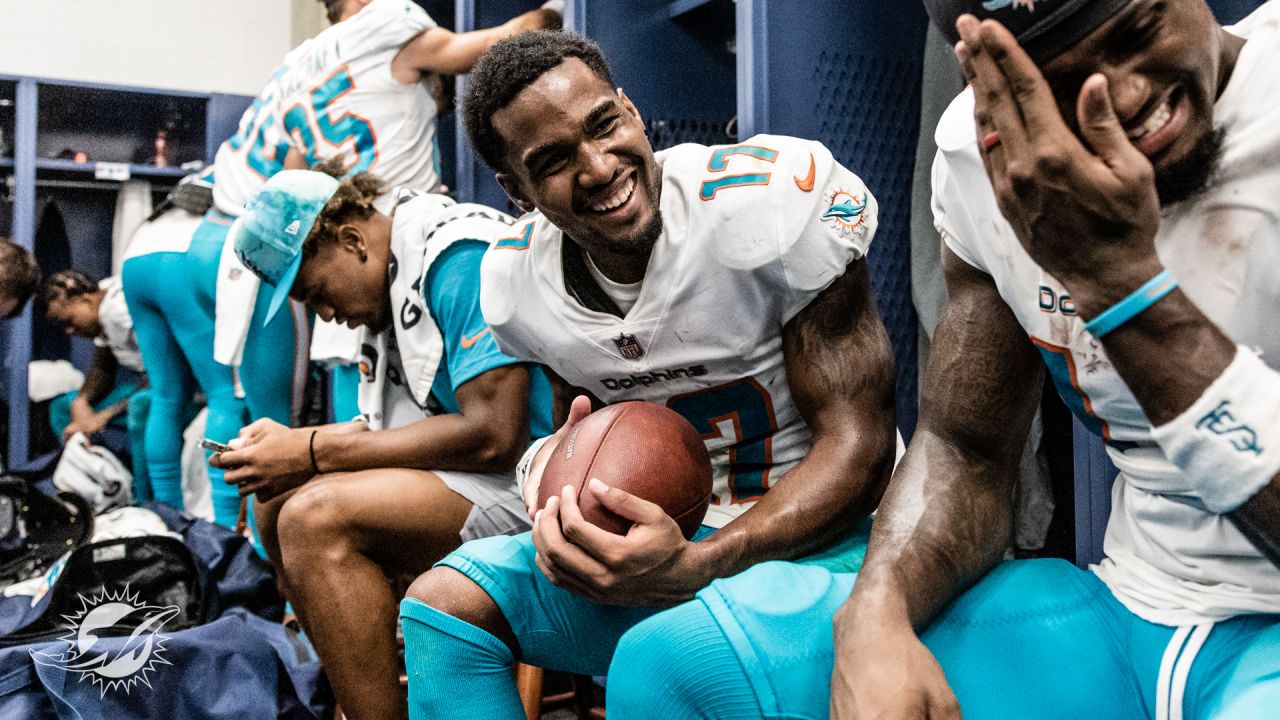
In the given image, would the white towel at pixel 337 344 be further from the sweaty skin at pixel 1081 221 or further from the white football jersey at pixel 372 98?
the sweaty skin at pixel 1081 221

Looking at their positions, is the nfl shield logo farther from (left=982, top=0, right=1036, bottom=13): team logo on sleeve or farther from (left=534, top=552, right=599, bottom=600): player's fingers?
(left=982, top=0, right=1036, bottom=13): team logo on sleeve

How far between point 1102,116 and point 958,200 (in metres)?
0.31

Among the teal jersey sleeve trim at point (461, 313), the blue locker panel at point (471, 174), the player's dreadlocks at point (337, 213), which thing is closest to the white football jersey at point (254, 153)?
the blue locker panel at point (471, 174)

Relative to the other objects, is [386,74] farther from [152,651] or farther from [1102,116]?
[1102,116]

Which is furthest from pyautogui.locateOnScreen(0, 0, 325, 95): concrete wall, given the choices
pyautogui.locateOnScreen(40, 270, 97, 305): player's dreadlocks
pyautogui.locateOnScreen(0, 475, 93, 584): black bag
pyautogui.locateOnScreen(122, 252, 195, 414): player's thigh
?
pyautogui.locateOnScreen(0, 475, 93, 584): black bag

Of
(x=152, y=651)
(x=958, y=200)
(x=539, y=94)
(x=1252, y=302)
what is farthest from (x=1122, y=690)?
(x=152, y=651)

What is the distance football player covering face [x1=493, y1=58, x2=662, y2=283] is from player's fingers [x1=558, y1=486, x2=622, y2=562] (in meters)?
0.38

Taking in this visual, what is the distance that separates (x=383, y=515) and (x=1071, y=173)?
1.23 metres

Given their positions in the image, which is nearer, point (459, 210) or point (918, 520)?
point (918, 520)

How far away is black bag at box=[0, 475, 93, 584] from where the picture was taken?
270cm

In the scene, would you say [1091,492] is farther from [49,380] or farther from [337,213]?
[49,380]

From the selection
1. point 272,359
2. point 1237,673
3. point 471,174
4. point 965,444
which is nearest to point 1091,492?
point 965,444

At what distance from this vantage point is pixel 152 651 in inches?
77.2

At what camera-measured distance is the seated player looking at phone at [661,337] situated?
1250 millimetres
